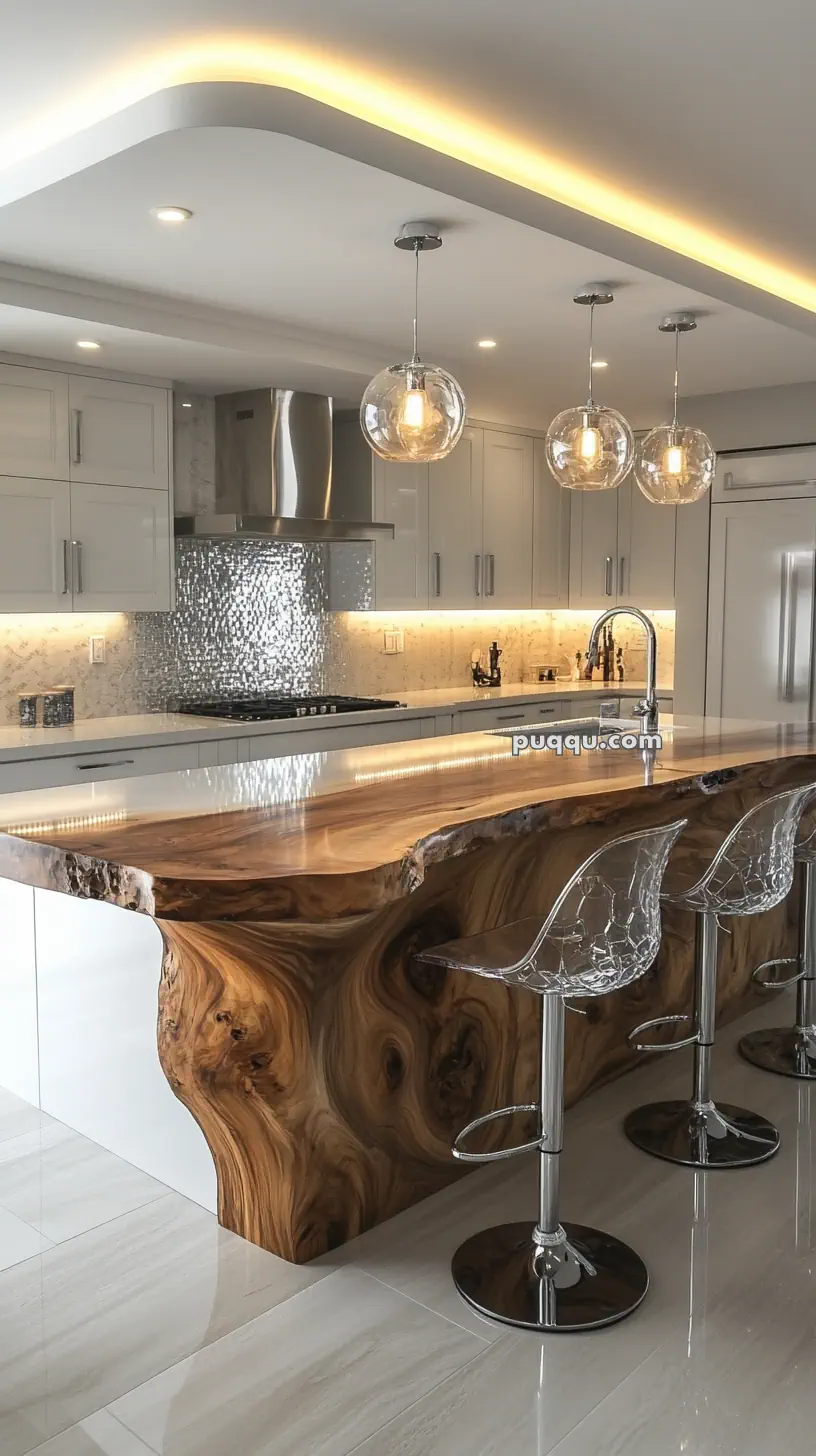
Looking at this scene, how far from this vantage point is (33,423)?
4438mm

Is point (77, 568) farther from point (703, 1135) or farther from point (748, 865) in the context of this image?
→ point (703, 1135)

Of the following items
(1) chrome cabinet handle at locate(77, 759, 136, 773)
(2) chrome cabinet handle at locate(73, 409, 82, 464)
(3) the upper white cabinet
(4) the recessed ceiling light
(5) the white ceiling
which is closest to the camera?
(5) the white ceiling

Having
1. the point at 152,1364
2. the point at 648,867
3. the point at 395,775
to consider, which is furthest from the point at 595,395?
the point at 152,1364

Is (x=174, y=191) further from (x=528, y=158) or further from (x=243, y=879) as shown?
(x=243, y=879)

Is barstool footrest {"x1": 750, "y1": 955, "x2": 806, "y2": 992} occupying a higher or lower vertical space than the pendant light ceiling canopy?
lower

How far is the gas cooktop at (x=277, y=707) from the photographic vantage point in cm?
510

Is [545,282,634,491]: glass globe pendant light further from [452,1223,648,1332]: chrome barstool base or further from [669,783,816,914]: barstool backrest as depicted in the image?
[452,1223,648,1332]: chrome barstool base

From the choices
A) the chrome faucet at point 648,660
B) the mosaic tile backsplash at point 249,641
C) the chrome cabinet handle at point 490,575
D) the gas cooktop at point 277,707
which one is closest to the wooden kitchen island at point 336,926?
the chrome faucet at point 648,660

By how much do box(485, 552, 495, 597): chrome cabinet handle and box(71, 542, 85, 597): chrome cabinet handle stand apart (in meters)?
2.59

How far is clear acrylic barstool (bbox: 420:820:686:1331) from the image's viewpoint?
2193 mm

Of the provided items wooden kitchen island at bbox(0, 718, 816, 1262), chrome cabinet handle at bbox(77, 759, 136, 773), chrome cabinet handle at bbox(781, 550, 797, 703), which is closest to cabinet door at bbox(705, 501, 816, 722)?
chrome cabinet handle at bbox(781, 550, 797, 703)

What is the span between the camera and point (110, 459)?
4715mm

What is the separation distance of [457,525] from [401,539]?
1.50ft

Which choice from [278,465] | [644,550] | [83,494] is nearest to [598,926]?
[83,494]
